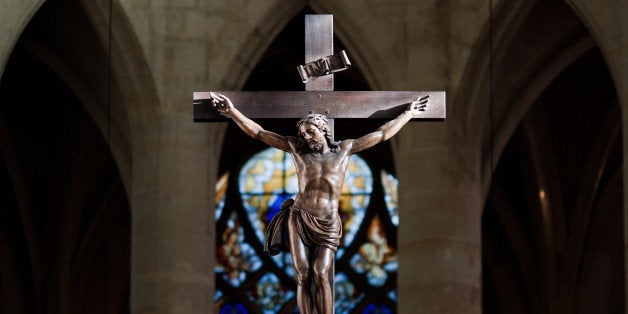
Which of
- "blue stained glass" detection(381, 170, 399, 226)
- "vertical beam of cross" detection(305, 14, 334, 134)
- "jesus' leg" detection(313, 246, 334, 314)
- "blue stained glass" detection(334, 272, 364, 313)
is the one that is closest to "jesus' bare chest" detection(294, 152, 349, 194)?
"jesus' leg" detection(313, 246, 334, 314)

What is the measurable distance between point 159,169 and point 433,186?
283 centimetres

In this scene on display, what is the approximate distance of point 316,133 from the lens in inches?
687

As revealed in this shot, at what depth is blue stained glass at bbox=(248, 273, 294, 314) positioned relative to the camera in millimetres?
33719

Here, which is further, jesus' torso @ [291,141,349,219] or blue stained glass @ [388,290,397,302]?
blue stained glass @ [388,290,397,302]

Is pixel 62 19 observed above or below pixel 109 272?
above

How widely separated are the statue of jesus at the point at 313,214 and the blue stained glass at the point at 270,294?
634 inches

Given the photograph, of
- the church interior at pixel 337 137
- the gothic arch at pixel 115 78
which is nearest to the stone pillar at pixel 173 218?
the church interior at pixel 337 137

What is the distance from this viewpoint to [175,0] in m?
26.4

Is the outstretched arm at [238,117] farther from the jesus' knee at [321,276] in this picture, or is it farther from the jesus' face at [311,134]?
the jesus' knee at [321,276]

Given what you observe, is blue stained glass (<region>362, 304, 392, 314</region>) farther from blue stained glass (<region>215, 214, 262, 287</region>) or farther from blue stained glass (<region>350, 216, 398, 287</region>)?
blue stained glass (<region>215, 214, 262, 287</region>)

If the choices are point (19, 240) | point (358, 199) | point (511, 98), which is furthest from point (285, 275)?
point (511, 98)

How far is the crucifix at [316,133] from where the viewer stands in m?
17.3

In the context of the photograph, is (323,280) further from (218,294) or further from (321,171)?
(218,294)

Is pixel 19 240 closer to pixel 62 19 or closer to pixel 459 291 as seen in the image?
pixel 62 19
